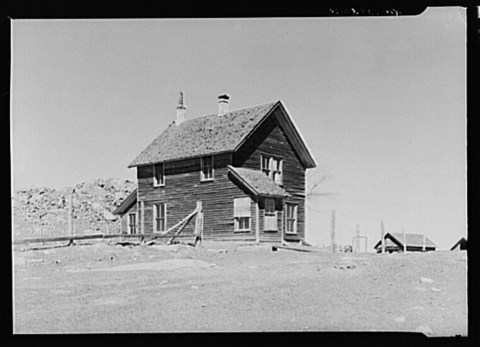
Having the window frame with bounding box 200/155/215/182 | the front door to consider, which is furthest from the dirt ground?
the window frame with bounding box 200/155/215/182

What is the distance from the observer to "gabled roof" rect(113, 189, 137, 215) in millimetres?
5961

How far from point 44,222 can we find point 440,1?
11.8ft

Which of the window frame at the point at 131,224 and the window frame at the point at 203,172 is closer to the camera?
the window frame at the point at 131,224

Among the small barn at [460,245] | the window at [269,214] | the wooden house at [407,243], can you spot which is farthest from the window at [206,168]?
the small barn at [460,245]

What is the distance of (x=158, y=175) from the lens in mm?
6129

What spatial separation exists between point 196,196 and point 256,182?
1.72 feet

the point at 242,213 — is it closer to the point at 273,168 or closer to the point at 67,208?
the point at 273,168

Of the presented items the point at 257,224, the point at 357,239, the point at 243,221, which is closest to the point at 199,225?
the point at 243,221

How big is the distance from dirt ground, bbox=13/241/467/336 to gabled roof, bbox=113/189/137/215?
0.30 metres

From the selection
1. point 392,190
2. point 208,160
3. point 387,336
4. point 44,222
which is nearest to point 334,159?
point 392,190

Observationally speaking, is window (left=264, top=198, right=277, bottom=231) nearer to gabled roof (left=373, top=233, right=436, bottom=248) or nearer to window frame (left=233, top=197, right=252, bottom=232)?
window frame (left=233, top=197, right=252, bottom=232)

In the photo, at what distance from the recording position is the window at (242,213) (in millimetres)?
6035

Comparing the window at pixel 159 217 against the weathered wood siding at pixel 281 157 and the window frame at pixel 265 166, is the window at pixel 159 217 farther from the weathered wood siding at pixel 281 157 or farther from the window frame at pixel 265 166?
the window frame at pixel 265 166

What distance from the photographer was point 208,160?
6.14m
